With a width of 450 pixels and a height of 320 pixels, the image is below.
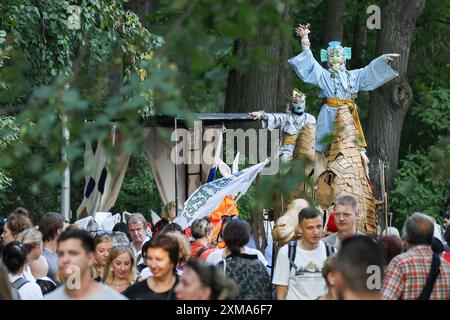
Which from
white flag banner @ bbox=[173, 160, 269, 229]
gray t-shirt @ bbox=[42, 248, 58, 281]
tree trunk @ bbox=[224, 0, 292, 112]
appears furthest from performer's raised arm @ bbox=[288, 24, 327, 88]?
tree trunk @ bbox=[224, 0, 292, 112]

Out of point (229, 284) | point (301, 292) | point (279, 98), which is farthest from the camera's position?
point (279, 98)

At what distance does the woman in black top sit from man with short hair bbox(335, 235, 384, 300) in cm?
140

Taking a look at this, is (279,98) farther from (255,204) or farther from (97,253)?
(255,204)

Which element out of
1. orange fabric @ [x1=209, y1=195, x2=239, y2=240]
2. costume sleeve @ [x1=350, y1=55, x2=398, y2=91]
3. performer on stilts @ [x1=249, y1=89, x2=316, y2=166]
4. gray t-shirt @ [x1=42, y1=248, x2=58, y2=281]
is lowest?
gray t-shirt @ [x1=42, y1=248, x2=58, y2=281]

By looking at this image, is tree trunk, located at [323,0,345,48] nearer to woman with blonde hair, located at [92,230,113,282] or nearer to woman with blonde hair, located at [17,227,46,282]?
woman with blonde hair, located at [92,230,113,282]

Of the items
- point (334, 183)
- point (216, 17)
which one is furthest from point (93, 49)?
point (216, 17)

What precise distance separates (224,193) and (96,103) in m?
9.38

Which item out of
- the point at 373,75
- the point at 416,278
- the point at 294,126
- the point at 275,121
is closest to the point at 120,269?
the point at 416,278

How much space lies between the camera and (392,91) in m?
24.8

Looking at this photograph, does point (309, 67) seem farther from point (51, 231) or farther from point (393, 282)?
point (393, 282)

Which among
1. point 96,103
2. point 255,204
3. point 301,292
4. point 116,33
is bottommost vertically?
point 301,292

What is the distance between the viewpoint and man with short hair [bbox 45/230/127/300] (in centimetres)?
787

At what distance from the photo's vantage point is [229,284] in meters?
7.40

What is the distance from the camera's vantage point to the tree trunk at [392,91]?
2466cm
